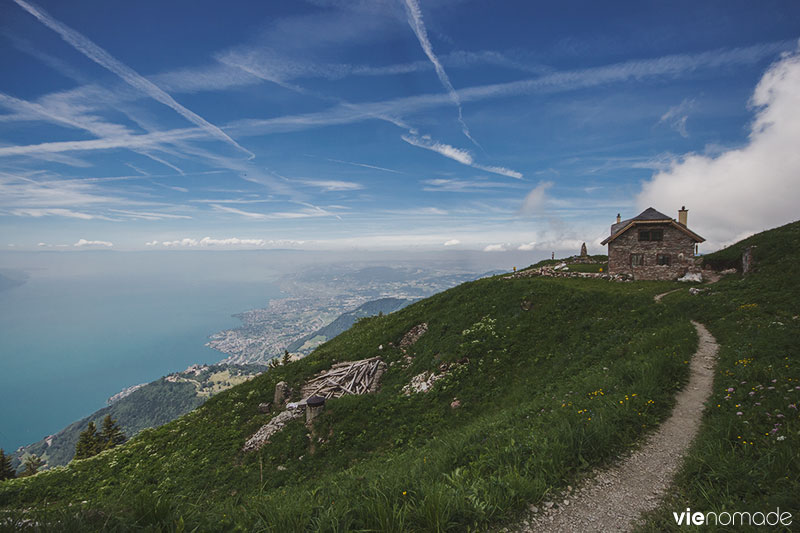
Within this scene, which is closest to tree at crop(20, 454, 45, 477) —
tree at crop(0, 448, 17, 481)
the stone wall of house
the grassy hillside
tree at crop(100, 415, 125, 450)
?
tree at crop(0, 448, 17, 481)

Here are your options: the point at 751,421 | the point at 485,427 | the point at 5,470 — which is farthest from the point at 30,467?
the point at 751,421

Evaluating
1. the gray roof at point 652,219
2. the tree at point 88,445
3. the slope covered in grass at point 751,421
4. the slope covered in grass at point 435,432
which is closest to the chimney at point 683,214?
the gray roof at point 652,219

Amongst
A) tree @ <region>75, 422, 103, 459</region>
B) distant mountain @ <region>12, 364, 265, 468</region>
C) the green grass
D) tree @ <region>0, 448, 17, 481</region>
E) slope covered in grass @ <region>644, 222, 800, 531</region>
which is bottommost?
distant mountain @ <region>12, 364, 265, 468</region>

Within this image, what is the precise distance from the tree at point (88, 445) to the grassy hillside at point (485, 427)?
34538mm

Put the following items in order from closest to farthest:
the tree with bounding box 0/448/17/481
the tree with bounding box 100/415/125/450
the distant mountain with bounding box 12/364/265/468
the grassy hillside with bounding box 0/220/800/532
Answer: the grassy hillside with bounding box 0/220/800/532, the tree with bounding box 0/448/17/481, the tree with bounding box 100/415/125/450, the distant mountain with bounding box 12/364/265/468

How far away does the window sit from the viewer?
31.9m

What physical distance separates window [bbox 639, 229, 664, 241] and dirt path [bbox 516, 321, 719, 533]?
29703mm

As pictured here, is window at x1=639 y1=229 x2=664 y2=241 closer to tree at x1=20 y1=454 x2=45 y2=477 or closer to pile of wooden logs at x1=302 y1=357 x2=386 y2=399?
pile of wooden logs at x1=302 y1=357 x2=386 y2=399

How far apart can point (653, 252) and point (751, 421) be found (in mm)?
31364

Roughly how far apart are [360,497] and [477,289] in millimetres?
25512

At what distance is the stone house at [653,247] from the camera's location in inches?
1235

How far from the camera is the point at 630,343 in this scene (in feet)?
51.5

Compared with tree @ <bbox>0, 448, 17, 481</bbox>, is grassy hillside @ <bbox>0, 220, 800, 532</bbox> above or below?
above

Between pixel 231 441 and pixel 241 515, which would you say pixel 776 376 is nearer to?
pixel 241 515
